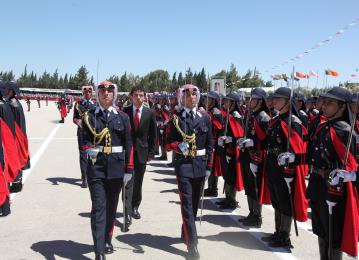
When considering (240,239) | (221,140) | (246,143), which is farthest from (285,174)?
(221,140)

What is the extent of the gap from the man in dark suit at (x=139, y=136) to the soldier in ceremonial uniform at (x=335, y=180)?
10.3ft

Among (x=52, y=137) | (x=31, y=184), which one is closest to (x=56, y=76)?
(x=52, y=137)

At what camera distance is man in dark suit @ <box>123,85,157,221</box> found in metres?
6.79

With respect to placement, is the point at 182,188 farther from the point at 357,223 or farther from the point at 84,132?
the point at 357,223

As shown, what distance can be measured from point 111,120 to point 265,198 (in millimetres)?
2800

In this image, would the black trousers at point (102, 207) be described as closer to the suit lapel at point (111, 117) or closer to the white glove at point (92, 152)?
the white glove at point (92, 152)

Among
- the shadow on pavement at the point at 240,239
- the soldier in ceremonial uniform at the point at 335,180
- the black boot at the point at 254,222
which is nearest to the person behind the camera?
the soldier in ceremonial uniform at the point at 335,180

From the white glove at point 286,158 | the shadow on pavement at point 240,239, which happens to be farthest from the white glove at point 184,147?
the shadow on pavement at point 240,239

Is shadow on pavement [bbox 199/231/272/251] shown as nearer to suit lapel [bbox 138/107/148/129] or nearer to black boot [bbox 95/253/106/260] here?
black boot [bbox 95/253/106/260]

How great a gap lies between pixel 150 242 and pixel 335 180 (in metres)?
2.89

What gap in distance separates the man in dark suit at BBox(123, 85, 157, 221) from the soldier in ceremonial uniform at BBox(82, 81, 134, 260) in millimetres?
1473

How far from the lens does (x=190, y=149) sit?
5.43 meters

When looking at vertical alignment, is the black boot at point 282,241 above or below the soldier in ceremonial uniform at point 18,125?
below

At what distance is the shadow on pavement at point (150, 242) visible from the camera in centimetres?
548
